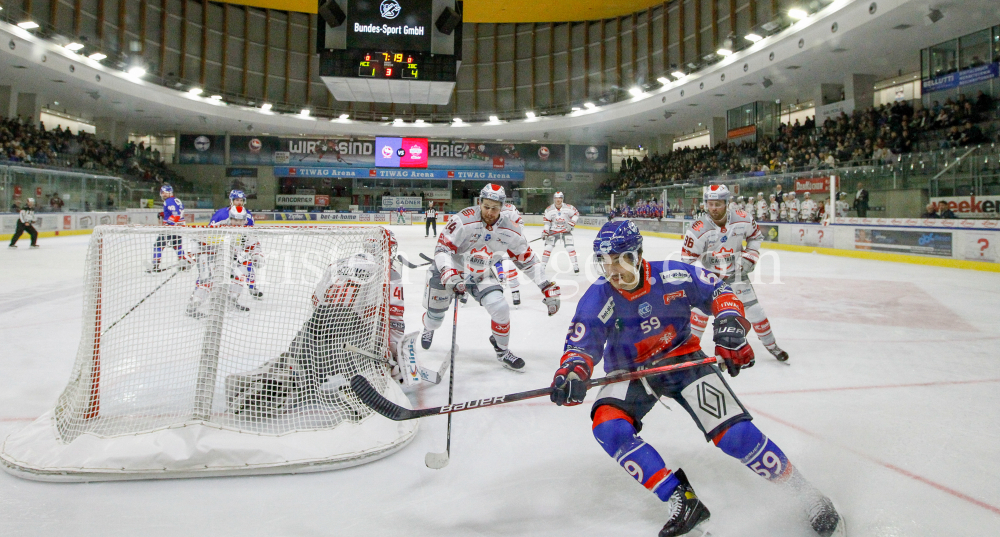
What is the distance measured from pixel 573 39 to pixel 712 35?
28.7ft

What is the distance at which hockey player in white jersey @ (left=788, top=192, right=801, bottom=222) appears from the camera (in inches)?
547

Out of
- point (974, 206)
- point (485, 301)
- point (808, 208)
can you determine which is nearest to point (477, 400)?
point (485, 301)

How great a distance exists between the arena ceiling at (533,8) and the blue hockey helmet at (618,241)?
85.7 feet

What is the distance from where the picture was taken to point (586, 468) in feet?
8.18

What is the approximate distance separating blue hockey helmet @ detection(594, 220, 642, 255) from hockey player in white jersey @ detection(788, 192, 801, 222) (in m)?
13.5

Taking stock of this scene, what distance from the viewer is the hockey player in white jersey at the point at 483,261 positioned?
13.6ft

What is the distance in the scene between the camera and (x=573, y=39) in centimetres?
2908

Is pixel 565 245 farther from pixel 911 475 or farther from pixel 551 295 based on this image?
pixel 911 475

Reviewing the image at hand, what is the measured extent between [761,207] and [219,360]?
14.7 m

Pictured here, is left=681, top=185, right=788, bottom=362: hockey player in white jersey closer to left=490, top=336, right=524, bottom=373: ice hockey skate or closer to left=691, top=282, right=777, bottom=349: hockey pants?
left=691, top=282, right=777, bottom=349: hockey pants

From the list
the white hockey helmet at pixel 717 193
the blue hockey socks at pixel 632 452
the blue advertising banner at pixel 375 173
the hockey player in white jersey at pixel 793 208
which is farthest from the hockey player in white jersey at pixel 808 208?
the blue advertising banner at pixel 375 173

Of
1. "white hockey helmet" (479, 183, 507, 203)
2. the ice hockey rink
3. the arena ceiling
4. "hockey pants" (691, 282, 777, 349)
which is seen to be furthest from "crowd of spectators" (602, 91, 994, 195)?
"white hockey helmet" (479, 183, 507, 203)

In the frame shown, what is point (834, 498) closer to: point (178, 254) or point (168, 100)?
point (178, 254)

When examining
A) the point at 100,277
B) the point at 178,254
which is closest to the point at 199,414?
the point at 100,277
